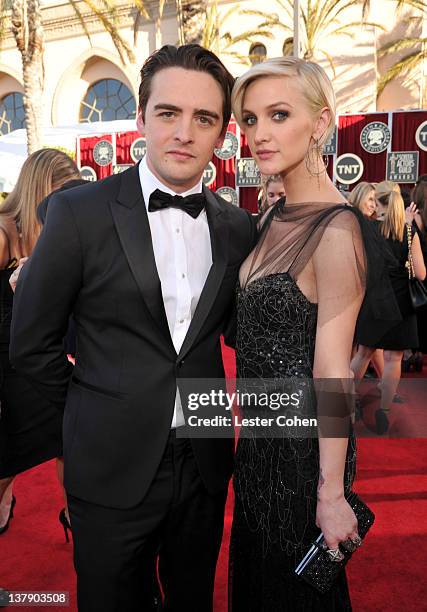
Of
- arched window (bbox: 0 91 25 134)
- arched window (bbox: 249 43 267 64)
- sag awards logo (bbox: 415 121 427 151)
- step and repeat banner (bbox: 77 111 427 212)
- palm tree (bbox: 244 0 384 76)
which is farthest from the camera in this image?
arched window (bbox: 0 91 25 134)

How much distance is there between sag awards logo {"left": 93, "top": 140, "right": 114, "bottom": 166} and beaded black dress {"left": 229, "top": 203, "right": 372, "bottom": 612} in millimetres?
15747

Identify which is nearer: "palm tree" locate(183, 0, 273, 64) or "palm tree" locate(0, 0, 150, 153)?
"palm tree" locate(0, 0, 150, 153)

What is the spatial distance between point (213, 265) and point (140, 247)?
0.25 meters

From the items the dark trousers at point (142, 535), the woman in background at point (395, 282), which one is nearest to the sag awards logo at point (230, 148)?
the woman in background at point (395, 282)

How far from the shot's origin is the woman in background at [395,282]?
4.37 m

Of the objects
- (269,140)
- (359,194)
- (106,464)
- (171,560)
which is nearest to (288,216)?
(269,140)

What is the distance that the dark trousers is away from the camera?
1.64 meters

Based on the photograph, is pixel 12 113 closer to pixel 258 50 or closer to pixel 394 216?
pixel 258 50

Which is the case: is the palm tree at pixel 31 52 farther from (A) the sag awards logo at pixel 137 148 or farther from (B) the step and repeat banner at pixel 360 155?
(A) the sag awards logo at pixel 137 148

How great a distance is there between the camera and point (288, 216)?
5.88 feet

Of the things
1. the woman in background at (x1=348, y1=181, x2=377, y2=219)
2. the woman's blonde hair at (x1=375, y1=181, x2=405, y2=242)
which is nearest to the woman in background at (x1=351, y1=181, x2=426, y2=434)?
the woman's blonde hair at (x1=375, y1=181, x2=405, y2=242)

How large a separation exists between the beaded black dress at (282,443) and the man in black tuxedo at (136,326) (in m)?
0.14

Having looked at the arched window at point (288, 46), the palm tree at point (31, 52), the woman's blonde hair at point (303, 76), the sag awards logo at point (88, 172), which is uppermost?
the arched window at point (288, 46)

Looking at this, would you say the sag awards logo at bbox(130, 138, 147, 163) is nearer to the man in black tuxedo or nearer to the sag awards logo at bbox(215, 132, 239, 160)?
the sag awards logo at bbox(215, 132, 239, 160)
